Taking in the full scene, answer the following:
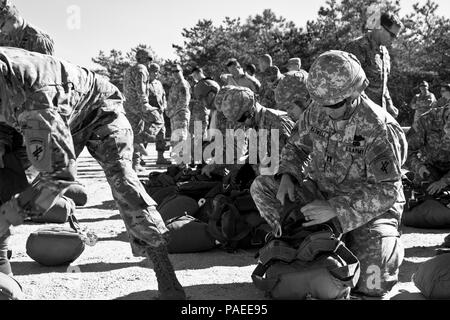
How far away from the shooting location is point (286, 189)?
3752 millimetres

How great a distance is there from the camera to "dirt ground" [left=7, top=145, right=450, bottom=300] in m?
3.67

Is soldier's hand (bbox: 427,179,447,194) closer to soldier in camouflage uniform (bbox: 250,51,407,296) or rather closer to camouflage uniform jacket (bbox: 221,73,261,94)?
soldier in camouflage uniform (bbox: 250,51,407,296)

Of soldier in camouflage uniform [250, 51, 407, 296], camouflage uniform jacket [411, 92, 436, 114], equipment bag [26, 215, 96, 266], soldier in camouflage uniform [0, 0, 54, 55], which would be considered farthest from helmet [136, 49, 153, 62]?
camouflage uniform jacket [411, 92, 436, 114]

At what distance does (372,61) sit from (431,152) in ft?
3.92

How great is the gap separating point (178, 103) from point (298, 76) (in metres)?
6.14

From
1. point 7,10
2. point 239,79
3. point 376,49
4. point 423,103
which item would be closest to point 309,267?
point 376,49

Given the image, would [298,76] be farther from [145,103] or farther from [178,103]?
[178,103]

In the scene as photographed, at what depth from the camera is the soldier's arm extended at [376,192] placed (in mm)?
3305

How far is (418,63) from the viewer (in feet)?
89.4

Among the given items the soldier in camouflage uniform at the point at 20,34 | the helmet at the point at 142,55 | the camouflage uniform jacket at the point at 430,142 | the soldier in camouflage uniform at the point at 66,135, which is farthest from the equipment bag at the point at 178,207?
the helmet at the point at 142,55

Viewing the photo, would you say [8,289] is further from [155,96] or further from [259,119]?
[155,96]

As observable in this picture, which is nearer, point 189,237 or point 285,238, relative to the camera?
point 285,238

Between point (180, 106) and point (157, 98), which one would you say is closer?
point (180, 106)
